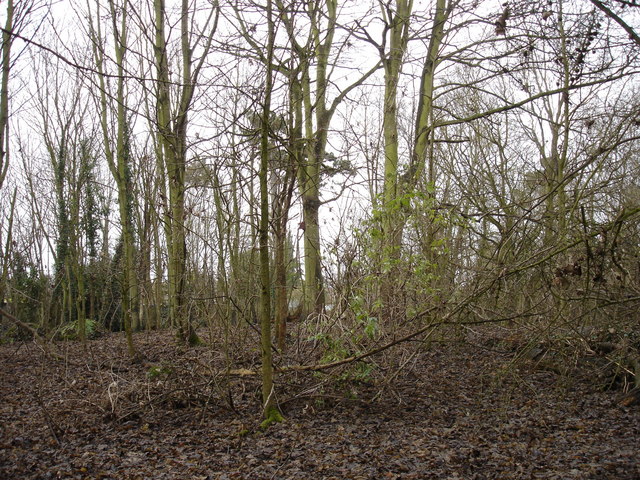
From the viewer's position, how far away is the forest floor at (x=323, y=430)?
148 inches

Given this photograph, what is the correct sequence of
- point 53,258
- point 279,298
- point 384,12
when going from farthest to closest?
1. point 53,258
2. point 384,12
3. point 279,298

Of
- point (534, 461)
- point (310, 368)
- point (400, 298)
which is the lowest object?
point (534, 461)

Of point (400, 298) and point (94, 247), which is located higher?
point (94, 247)

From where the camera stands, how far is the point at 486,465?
3.74 meters

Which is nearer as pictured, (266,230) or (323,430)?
(266,230)

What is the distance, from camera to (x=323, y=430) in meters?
4.67

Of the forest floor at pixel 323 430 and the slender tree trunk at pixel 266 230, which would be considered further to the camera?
the slender tree trunk at pixel 266 230

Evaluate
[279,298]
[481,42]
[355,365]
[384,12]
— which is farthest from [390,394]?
[384,12]

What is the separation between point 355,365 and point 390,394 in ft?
2.30

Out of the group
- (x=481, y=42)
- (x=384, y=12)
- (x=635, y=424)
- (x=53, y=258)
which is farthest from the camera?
(x=53, y=258)

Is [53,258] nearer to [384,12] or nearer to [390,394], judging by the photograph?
[384,12]

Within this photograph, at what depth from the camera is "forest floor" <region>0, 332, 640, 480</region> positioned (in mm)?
3750

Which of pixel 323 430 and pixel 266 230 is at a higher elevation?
pixel 266 230

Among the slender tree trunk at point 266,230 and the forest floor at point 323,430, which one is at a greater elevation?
the slender tree trunk at point 266,230
